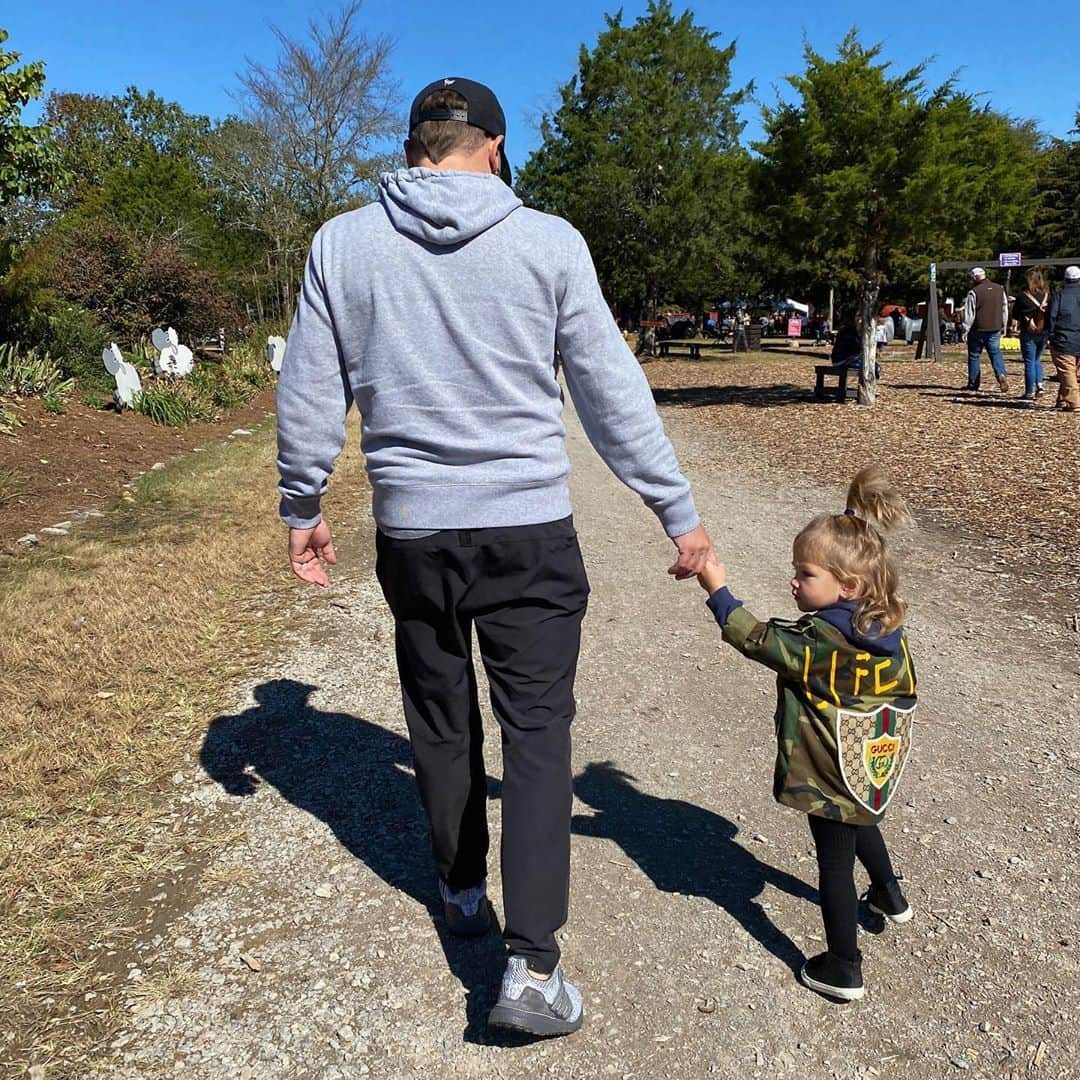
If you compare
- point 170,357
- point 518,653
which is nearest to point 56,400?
point 170,357

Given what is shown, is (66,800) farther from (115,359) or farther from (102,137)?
(102,137)

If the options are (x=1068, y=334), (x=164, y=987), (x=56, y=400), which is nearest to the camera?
(x=164, y=987)

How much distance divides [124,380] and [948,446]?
9987mm

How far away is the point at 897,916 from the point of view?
267 centimetres

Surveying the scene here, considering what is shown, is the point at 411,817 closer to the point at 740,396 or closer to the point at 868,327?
the point at 868,327

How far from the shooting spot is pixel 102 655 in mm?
4566

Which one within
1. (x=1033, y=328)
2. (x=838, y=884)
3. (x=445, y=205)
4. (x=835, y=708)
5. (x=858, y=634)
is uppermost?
(x=445, y=205)

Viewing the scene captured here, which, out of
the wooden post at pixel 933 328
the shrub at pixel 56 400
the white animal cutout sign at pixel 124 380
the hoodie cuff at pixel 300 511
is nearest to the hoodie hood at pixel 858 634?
the hoodie cuff at pixel 300 511

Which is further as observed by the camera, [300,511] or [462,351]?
[300,511]

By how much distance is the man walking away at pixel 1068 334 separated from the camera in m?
12.6

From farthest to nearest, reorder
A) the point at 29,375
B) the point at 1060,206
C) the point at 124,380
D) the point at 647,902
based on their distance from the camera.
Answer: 1. the point at 1060,206
2. the point at 124,380
3. the point at 29,375
4. the point at 647,902

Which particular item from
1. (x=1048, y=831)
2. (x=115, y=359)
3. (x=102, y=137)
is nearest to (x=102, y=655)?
(x=1048, y=831)

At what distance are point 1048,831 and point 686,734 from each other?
4.23 feet

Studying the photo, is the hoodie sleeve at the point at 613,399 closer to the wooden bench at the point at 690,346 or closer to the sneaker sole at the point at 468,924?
the sneaker sole at the point at 468,924
